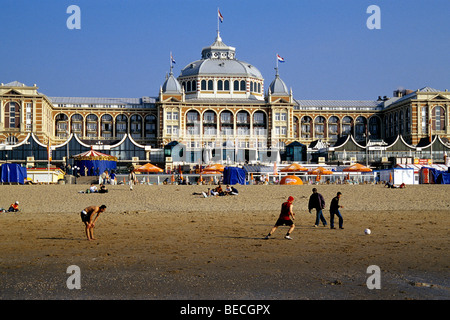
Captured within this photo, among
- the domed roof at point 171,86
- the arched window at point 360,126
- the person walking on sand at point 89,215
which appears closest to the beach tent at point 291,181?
the person walking on sand at point 89,215

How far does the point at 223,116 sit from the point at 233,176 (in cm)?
6398

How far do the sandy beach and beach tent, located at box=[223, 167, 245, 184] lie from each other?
67.3ft

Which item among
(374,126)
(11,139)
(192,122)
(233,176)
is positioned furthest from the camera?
(374,126)

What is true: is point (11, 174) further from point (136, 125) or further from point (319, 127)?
point (319, 127)

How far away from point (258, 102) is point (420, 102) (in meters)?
29.0

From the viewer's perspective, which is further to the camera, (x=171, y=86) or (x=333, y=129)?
(x=333, y=129)

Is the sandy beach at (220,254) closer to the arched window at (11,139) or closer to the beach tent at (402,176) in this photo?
the beach tent at (402,176)

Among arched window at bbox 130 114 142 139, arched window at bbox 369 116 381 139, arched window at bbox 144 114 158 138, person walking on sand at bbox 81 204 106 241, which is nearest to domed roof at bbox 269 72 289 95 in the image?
arched window at bbox 369 116 381 139

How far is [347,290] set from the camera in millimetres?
14477

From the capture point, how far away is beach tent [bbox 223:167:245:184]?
2266 inches

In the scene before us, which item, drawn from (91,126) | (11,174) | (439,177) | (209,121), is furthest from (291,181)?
(91,126)

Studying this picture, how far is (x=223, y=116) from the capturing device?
121 metres

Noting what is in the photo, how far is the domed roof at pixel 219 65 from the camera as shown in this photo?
125 meters
